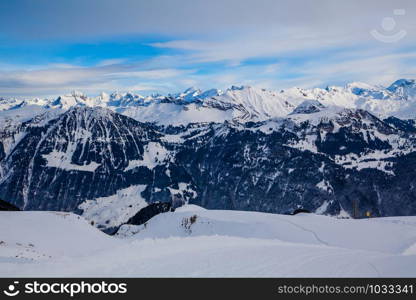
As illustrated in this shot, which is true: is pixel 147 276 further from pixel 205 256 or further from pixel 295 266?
pixel 295 266

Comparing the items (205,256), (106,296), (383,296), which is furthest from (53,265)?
(383,296)

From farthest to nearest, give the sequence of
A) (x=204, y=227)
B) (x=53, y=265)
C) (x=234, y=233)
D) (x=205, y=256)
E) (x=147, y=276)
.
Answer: (x=204, y=227), (x=234, y=233), (x=205, y=256), (x=53, y=265), (x=147, y=276)

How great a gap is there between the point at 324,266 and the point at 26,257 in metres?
17.7

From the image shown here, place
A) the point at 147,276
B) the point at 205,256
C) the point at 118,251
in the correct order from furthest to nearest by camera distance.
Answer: the point at 118,251
the point at 205,256
the point at 147,276

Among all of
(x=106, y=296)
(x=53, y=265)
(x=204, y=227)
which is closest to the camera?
(x=106, y=296)

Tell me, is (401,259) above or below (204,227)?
above

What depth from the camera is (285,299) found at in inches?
701

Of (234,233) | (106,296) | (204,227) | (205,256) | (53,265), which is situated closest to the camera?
(106,296)

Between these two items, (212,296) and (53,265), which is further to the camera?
(53,265)

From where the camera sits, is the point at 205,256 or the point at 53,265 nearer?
the point at 53,265

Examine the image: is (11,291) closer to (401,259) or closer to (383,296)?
(383,296)

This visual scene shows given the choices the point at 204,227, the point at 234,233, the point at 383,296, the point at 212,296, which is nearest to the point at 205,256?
the point at 212,296

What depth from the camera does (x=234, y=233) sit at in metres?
55.8

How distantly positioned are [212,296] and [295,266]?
6.97 meters
